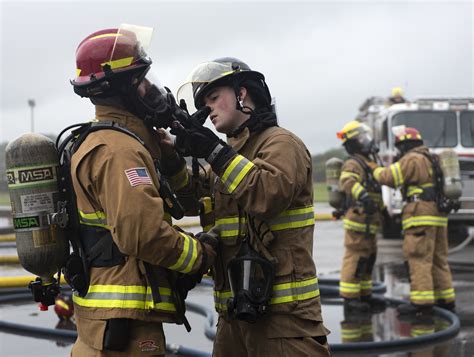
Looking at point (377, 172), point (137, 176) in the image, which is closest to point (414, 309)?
point (377, 172)

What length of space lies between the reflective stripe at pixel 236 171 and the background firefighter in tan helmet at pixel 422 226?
4333mm

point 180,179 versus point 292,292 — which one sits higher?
point 180,179

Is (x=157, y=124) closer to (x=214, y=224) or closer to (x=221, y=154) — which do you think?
(x=221, y=154)

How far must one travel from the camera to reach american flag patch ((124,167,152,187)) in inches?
102

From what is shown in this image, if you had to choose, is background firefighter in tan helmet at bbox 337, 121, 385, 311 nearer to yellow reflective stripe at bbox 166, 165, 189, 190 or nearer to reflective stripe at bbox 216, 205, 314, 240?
yellow reflective stripe at bbox 166, 165, 189, 190

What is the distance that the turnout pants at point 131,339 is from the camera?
8.69 feet

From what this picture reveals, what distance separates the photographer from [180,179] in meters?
3.37

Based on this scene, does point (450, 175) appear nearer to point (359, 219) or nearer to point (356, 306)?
point (359, 219)

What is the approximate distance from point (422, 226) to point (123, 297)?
15.6 feet

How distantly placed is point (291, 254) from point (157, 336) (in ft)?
2.23

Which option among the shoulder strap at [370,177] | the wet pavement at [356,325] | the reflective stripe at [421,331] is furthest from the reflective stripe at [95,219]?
the shoulder strap at [370,177]

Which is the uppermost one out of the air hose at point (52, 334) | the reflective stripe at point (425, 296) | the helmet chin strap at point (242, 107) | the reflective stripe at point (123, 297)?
the helmet chin strap at point (242, 107)

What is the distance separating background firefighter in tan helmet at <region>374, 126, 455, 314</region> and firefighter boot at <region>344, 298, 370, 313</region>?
1.12ft

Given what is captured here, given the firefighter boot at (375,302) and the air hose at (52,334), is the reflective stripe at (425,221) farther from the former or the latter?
the air hose at (52,334)
